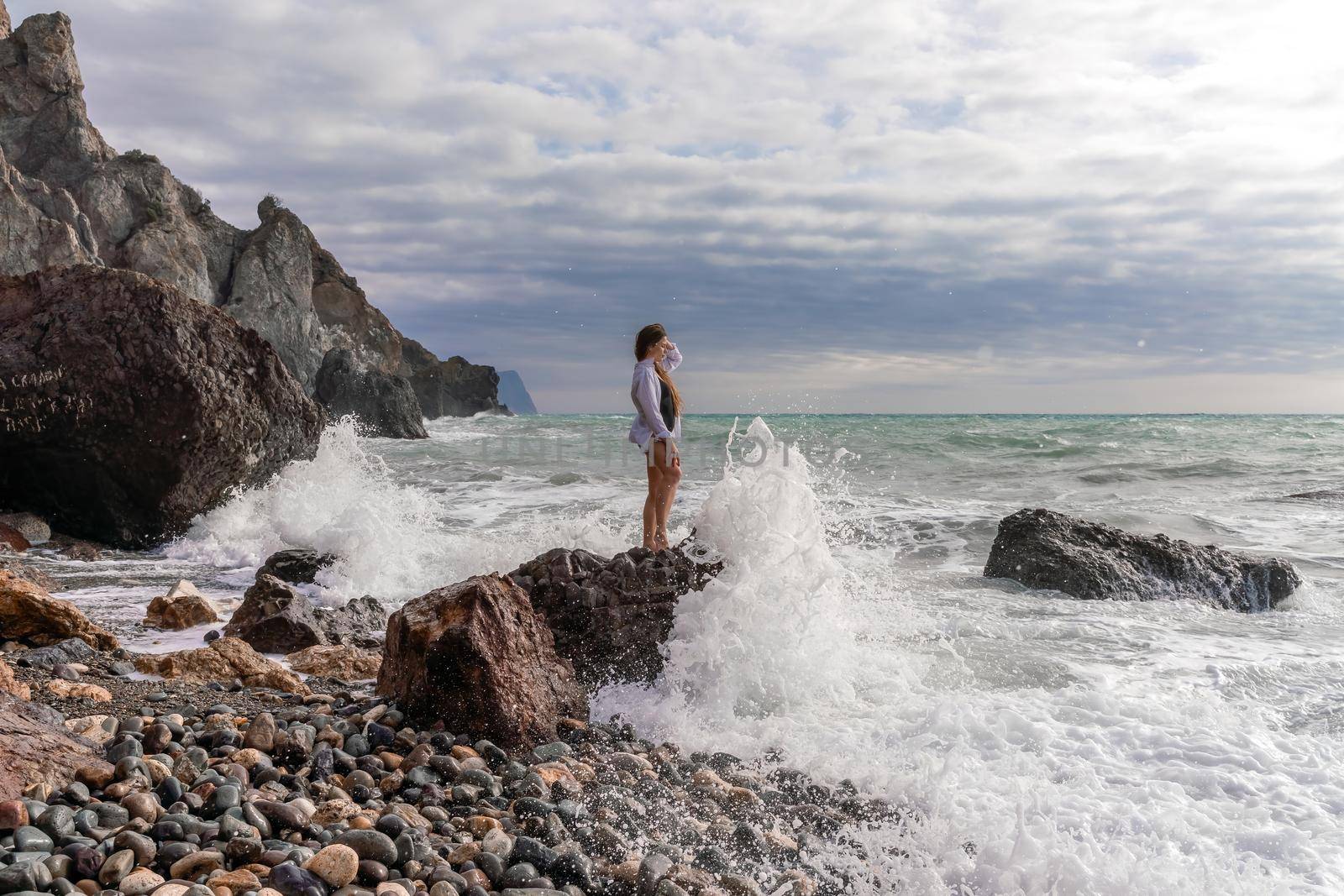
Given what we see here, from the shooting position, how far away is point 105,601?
6.02m

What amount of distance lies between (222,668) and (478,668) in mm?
1545

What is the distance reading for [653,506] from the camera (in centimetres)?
708

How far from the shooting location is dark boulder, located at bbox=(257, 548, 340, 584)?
7.12 m

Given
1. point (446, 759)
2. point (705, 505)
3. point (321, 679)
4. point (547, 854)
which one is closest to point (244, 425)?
point (321, 679)

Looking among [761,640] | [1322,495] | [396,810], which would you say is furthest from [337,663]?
[1322,495]

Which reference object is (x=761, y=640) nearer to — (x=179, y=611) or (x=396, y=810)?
(x=396, y=810)

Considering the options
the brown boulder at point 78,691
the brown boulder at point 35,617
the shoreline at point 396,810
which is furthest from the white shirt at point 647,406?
the brown boulder at point 78,691

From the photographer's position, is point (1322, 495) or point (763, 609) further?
point (1322, 495)

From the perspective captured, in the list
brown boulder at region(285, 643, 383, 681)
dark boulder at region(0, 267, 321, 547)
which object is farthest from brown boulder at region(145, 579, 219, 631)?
dark boulder at region(0, 267, 321, 547)

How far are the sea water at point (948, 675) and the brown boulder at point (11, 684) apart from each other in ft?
5.73

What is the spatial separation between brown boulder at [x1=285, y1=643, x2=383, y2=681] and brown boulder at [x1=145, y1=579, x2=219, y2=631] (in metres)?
1.18

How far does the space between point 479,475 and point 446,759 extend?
46.2 ft

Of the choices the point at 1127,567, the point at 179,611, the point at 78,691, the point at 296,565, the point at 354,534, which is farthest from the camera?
the point at 354,534

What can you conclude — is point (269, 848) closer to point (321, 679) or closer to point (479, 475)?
point (321, 679)
